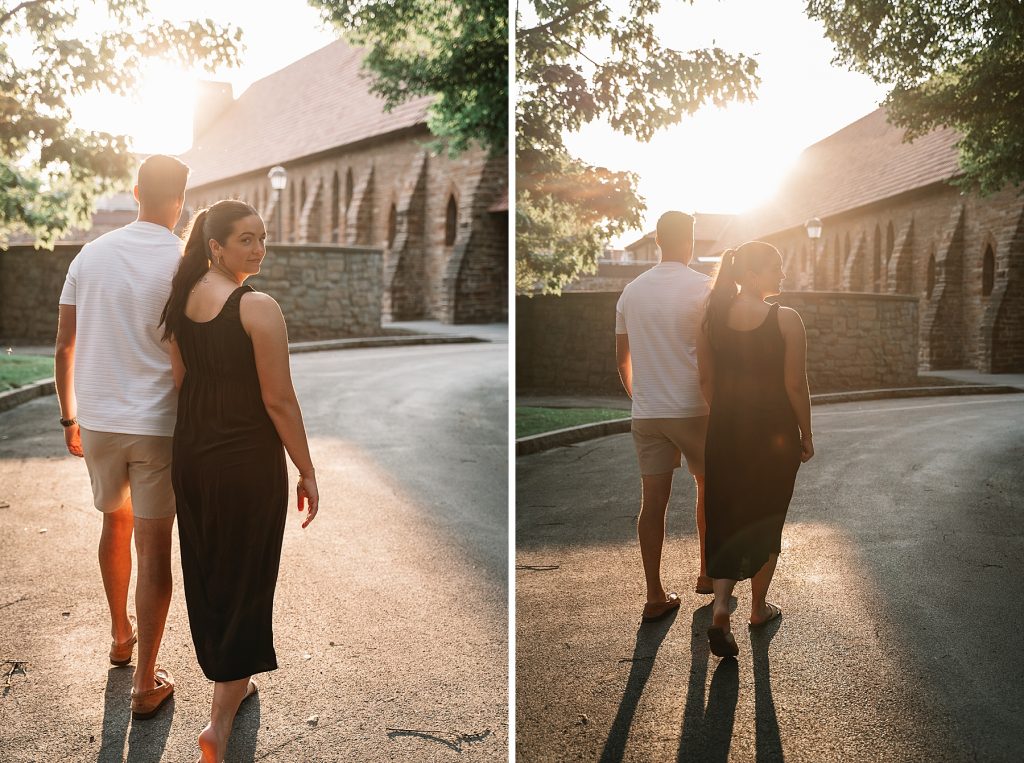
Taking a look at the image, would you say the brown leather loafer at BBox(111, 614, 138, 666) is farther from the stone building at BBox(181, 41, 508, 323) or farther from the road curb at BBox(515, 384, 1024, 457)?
the stone building at BBox(181, 41, 508, 323)

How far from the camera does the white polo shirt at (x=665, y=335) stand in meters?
2.57

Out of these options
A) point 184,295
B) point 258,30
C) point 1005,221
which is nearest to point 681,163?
point 1005,221

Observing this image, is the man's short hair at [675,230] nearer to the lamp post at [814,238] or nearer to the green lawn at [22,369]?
the lamp post at [814,238]

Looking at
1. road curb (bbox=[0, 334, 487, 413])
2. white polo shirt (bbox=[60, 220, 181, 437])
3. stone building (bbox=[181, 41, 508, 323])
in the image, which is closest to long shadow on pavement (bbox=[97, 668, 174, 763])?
white polo shirt (bbox=[60, 220, 181, 437])

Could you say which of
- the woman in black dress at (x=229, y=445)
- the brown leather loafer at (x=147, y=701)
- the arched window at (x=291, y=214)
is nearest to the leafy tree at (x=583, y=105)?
the woman in black dress at (x=229, y=445)

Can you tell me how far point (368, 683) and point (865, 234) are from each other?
2183 mm

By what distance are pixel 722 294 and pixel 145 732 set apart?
83.7 inches

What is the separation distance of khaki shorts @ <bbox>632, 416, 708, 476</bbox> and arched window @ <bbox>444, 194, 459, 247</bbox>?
904 inches

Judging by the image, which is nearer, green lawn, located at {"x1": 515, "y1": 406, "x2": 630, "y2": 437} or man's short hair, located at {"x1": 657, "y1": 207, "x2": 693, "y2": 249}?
man's short hair, located at {"x1": 657, "y1": 207, "x2": 693, "y2": 249}

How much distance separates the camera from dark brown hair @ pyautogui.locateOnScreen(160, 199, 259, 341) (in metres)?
2.73

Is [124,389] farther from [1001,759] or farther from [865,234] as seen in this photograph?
[1001,759]

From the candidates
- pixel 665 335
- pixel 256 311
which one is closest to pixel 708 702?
pixel 665 335

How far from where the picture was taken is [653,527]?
2770 mm

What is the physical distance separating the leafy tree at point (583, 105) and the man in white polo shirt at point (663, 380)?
0.22m
